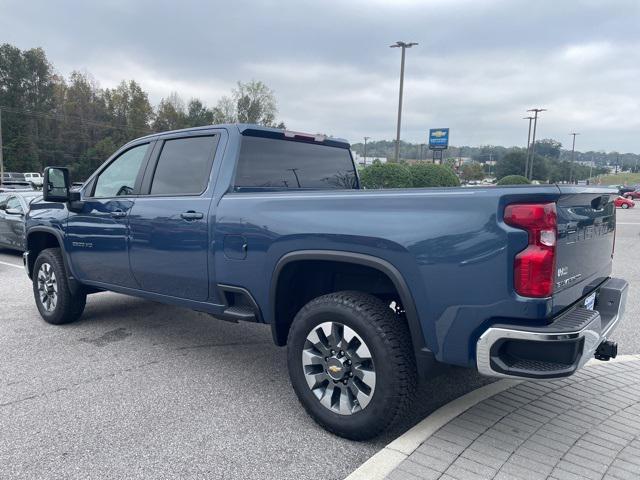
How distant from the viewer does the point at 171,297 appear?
410 centimetres

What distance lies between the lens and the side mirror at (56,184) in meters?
4.73

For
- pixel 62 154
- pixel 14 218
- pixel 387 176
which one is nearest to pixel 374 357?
pixel 14 218

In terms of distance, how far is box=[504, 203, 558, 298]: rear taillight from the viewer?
2.37 m

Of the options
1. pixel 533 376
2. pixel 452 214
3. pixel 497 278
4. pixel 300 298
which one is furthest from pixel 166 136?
pixel 533 376

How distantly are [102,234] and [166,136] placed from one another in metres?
1.10

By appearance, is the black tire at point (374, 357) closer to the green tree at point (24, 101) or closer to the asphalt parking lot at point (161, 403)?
the asphalt parking lot at point (161, 403)

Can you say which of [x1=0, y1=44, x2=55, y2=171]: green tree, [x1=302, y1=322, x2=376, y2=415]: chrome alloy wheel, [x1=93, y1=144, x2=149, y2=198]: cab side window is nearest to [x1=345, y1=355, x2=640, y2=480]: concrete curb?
[x1=302, y1=322, x2=376, y2=415]: chrome alloy wheel

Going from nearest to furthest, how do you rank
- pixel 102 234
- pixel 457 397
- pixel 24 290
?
pixel 457 397 → pixel 102 234 → pixel 24 290

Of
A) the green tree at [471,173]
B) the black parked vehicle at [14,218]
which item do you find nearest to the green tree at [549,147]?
the green tree at [471,173]

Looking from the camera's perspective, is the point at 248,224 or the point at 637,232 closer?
the point at 248,224

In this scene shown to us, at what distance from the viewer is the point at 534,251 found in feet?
7.82

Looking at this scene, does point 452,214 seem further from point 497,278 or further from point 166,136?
point 166,136

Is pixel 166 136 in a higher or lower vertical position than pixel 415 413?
higher

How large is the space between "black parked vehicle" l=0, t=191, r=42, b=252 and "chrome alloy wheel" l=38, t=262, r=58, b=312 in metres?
5.26
